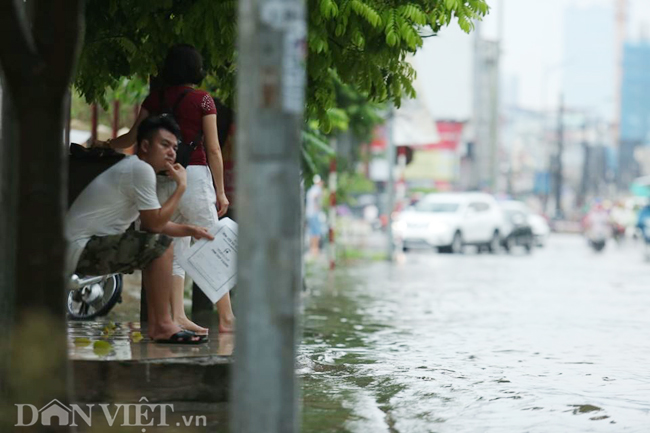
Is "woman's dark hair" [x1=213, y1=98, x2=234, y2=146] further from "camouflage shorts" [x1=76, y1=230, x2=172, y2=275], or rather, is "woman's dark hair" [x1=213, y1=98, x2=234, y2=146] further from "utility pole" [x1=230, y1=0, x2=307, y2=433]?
"utility pole" [x1=230, y1=0, x2=307, y2=433]

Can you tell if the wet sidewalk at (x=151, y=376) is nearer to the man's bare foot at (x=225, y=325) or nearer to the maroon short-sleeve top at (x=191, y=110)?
the man's bare foot at (x=225, y=325)

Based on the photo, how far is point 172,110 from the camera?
27.7ft

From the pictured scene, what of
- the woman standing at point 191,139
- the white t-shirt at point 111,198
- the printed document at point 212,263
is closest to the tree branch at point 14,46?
the white t-shirt at point 111,198

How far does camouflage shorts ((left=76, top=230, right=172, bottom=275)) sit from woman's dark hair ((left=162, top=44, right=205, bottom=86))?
148 centimetres

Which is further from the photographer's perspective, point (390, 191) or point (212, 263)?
point (390, 191)

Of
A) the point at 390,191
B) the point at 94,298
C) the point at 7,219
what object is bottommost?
the point at 94,298

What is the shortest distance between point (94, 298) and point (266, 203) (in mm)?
7192

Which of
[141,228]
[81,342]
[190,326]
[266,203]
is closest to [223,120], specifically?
[190,326]

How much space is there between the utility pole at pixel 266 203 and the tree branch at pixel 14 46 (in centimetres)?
115

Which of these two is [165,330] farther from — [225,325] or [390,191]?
[390,191]

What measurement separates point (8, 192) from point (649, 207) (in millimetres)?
29055

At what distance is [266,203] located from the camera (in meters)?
4.27

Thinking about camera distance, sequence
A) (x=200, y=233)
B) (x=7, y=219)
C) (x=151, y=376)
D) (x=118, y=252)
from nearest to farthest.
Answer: (x=7, y=219), (x=151, y=376), (x=118, y=252), (x=200, y=233)

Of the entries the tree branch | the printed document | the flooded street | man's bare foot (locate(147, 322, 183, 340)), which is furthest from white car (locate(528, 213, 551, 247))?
the tree branch
